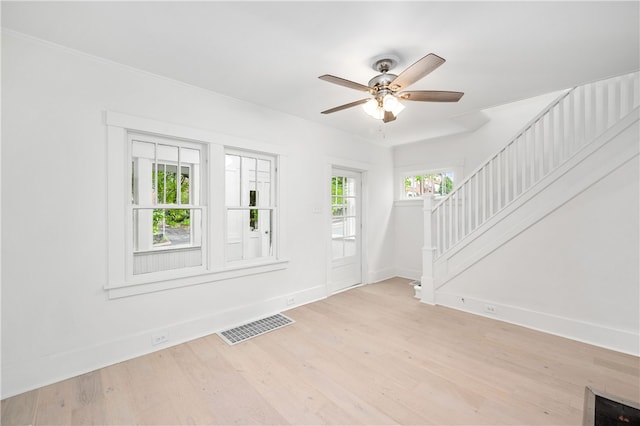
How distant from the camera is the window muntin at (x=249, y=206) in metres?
3.29

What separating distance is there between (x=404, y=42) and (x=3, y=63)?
292 cm

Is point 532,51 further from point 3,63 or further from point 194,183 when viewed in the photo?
point 3,63

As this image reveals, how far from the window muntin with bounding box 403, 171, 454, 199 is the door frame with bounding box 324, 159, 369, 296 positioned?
1.09m

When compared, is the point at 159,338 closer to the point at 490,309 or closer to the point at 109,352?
the point at 109,352

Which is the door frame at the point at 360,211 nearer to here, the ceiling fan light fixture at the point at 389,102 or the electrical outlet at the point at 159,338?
the ceiling fan light fixture at the point at 389,102

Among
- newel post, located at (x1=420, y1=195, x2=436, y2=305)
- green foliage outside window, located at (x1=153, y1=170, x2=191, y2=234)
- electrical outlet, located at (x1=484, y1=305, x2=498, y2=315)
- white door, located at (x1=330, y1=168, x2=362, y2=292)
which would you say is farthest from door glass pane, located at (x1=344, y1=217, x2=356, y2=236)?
green foliage outside window, located at (x1=153, y1=170, x2=191, y2=234)

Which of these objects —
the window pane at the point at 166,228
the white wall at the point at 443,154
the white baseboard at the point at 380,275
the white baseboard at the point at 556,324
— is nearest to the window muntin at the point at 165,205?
the window pane at the point at 166,228

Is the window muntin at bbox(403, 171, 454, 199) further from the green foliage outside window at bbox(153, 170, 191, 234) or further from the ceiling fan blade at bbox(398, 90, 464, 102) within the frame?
the green foliage outside window at bbox(153, 170, 191, 234)

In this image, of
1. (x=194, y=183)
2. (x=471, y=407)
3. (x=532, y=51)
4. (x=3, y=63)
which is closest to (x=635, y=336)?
(x=471, y=407)

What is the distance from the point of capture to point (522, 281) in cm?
324

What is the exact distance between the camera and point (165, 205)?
271 centimetres

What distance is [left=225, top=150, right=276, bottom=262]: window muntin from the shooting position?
3.29 meters

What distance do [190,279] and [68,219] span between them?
113cm

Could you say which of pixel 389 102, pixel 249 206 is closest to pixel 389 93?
pixel 389 102
